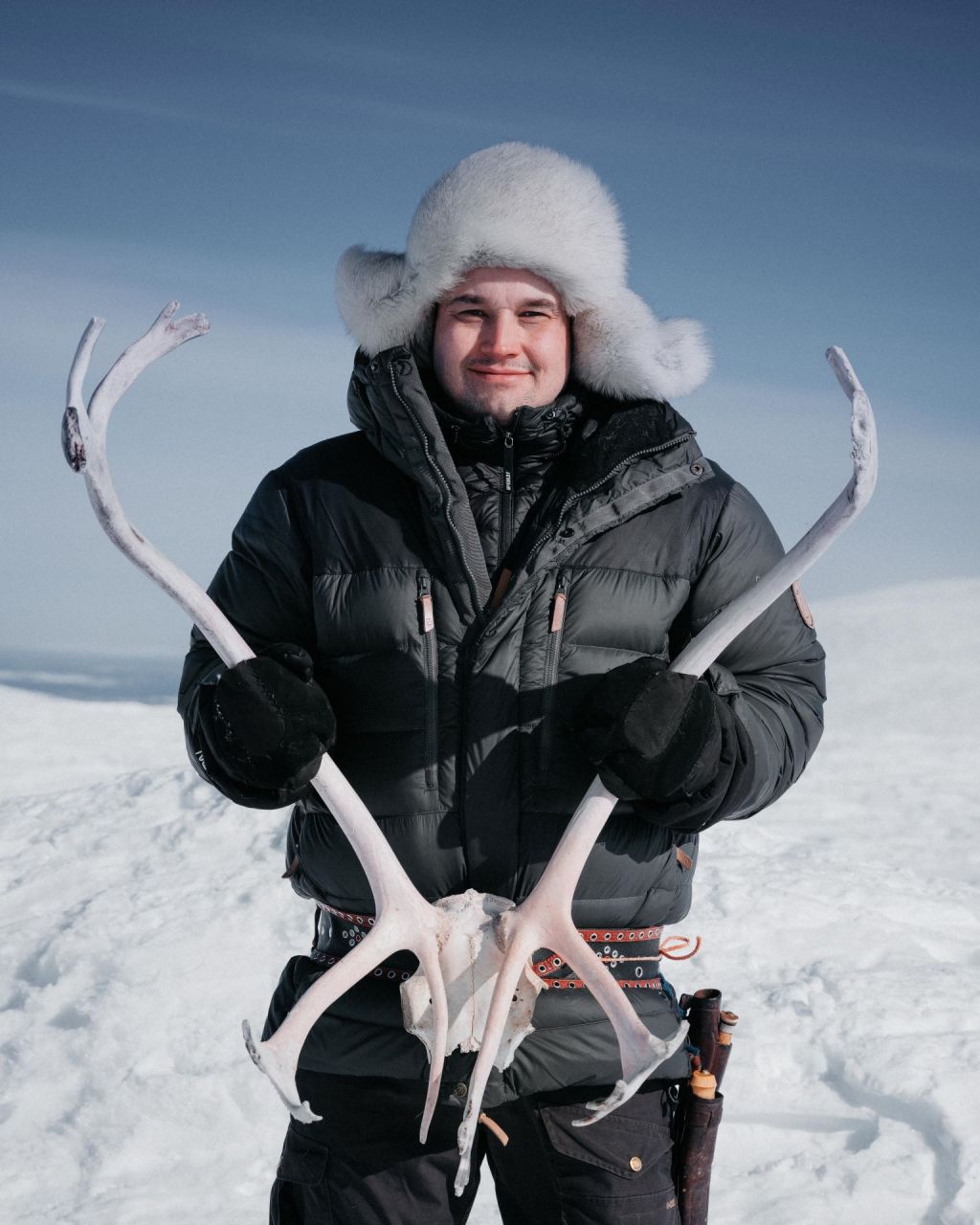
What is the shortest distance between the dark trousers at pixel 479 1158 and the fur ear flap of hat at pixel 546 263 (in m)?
1.32

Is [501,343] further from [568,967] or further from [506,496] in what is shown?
[568,967]

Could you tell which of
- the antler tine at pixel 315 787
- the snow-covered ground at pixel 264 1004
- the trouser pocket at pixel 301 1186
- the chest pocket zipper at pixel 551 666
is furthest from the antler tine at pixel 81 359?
the snow-covered ground at pixel 264 1004

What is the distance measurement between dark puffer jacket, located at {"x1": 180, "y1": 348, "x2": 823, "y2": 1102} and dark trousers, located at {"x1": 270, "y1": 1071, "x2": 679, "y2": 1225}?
3.0 inches

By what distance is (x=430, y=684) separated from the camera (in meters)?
2.00

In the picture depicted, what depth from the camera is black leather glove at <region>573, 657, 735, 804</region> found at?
6.03 feet

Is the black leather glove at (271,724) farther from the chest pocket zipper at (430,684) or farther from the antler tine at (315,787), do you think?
the chest pocket zipper at (430,684)

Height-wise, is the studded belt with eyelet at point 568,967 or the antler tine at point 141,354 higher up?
the antler tine at point 141,354

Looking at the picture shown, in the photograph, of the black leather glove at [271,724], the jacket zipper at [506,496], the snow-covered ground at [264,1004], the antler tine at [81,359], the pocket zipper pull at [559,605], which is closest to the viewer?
the antler tine at [81,359]

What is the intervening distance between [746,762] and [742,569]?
0.37 metres

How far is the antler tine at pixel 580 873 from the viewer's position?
1.83m

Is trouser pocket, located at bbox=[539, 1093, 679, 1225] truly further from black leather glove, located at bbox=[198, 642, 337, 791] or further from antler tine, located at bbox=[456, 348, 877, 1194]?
black leather glove, located at bbox=[198, 642, 337, 791]

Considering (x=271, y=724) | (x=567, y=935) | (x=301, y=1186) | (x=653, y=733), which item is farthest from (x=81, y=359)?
(x=301, y=1186)

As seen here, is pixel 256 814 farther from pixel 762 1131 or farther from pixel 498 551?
pixel 498 551

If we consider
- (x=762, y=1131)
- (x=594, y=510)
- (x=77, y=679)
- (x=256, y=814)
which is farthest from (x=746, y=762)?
(x=77, y=679)
